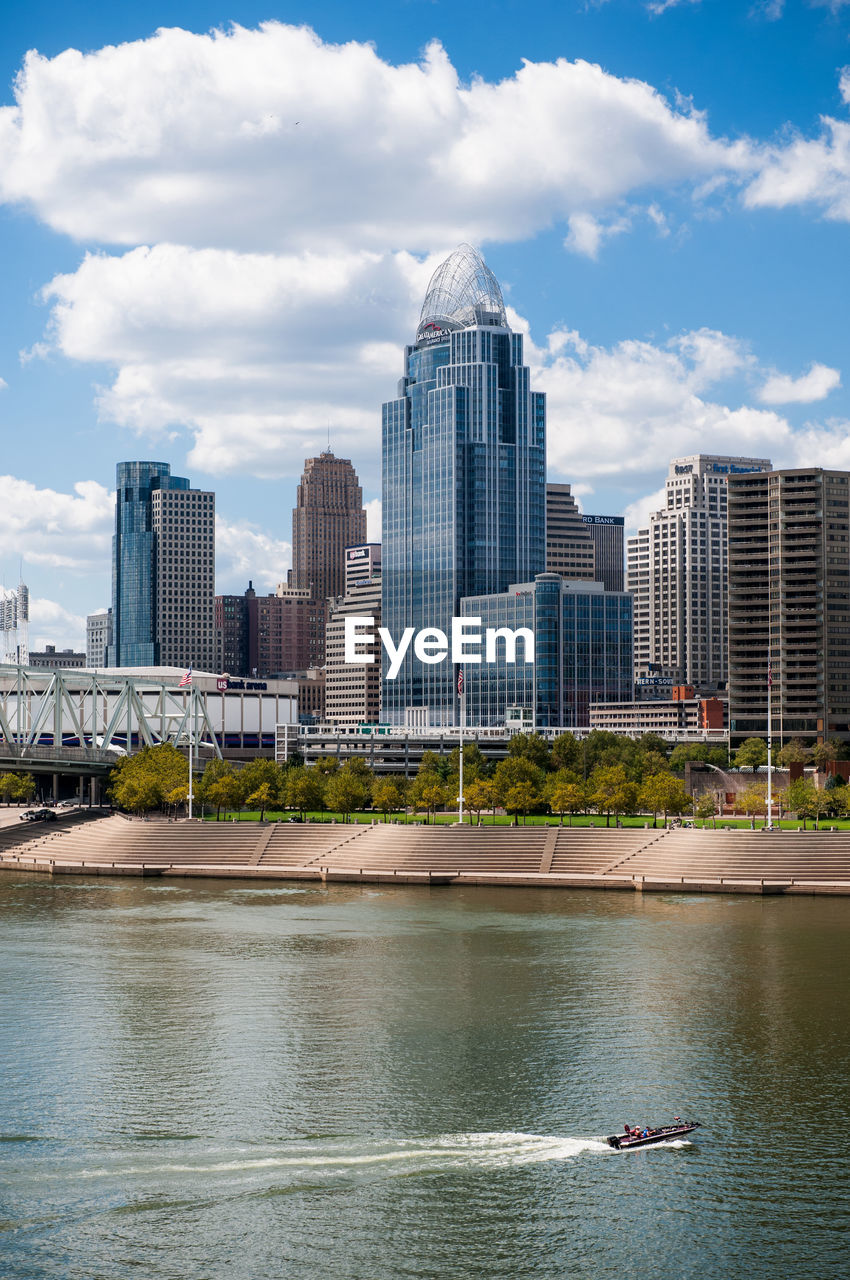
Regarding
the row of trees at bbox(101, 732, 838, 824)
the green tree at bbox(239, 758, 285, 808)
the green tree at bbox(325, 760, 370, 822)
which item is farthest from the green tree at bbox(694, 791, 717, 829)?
the green tree at bbox(239, 758, 285, 808)

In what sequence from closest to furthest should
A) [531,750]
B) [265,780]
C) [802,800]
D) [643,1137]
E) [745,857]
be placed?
[643,1137]
[745,857]
[802,800]
[265,780]
[531,750]

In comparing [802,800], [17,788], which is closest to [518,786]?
[802,800]

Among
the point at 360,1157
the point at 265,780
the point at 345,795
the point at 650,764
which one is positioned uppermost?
the point at 650,764

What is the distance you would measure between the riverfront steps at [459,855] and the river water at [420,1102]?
22571 mm

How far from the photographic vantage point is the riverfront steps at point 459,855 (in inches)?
4542

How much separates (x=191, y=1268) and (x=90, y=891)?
82929mm

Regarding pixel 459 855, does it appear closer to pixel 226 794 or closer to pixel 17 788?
pixel 226 794

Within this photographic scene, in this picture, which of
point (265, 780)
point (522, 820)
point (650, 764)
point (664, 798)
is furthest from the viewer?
point (650, 764)

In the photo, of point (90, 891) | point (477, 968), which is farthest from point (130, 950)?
point (90, 891)

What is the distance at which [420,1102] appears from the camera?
53250 mm

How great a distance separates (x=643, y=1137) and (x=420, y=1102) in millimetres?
9192

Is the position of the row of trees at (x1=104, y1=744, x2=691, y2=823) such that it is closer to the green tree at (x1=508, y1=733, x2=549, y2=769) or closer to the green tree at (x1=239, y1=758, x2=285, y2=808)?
the green tree at (x1=239, y1=758, x2=285, y2=808)

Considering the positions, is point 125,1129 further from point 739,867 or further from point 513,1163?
point 739,867

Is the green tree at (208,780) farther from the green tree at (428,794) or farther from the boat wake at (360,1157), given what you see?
the boat wake at (360,1157)
